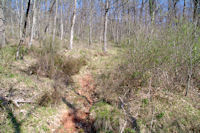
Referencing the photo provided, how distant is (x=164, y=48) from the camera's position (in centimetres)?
509

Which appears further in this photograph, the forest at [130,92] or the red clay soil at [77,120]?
the red clay soil at [77,120]

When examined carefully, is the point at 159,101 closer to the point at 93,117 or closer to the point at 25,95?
the point at 93,117

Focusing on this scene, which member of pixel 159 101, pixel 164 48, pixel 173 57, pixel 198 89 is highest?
pixel 164 48

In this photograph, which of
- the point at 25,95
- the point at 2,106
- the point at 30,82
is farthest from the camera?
the point at 30,82

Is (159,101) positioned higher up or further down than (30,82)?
further down

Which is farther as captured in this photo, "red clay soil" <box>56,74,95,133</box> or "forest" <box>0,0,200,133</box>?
"red clay soil" <box>56,74,95,133</box>

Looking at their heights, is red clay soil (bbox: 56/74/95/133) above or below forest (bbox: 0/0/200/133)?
below

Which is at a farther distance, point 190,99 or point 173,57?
point 173,57

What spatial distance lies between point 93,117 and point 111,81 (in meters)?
1.82

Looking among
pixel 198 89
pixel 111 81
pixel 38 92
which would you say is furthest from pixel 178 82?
pixel 38 92

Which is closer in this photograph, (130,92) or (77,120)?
(77,120)

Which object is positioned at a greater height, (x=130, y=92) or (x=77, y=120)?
(x=130, y=92)

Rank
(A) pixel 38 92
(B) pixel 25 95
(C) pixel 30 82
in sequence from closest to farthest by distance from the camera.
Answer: (B) pixel 25 95 → (A) pixel 38 92 → (C) pixel 30 82

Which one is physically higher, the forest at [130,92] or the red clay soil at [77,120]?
the forest at [130,92]
